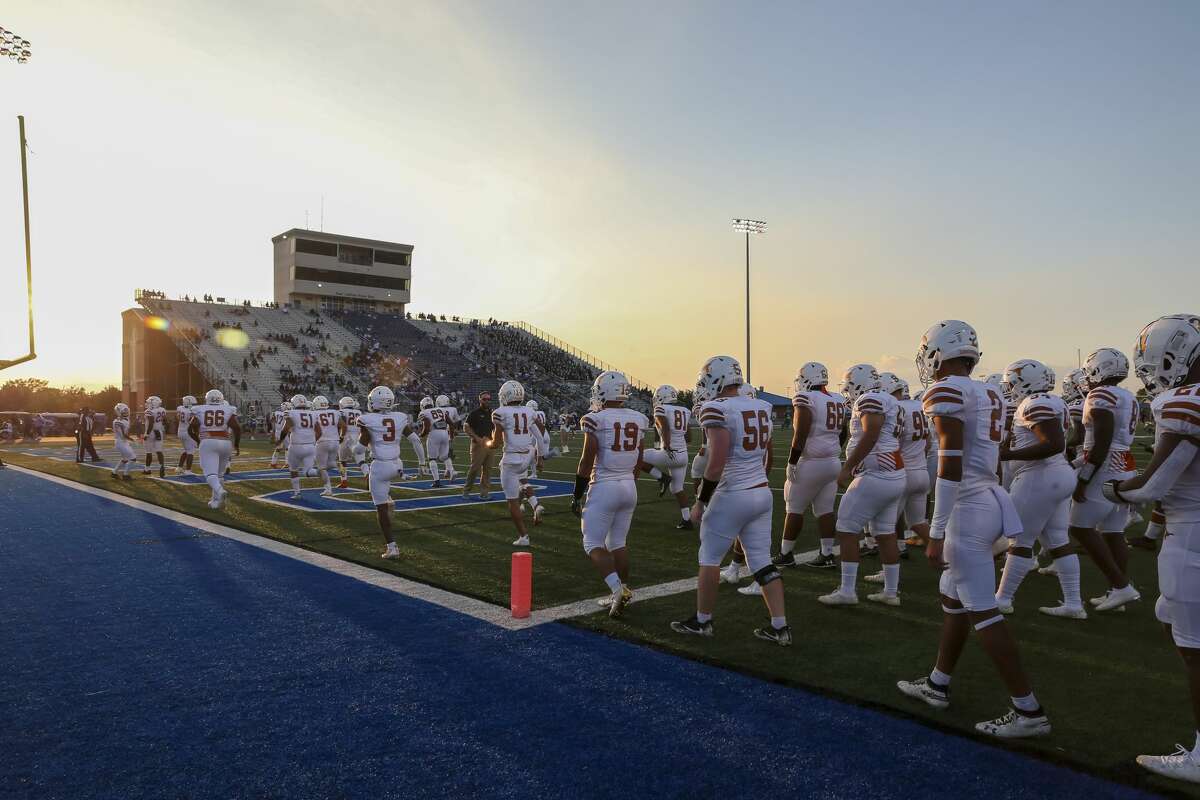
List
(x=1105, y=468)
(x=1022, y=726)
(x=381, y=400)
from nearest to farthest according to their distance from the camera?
1. (x=1022, y=726)
2. (x=1105, y=468)
3. (x=381, y=400)

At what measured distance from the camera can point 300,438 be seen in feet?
49.4

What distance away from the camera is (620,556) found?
6.80 m

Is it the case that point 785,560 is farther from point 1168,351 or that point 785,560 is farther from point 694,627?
point 1168,351

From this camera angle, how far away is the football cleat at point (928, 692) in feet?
14.7

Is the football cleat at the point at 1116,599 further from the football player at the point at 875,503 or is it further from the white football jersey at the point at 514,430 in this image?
the white football jersey at the point at 514,430

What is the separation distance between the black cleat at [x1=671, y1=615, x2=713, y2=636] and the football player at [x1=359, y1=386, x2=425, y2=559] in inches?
172

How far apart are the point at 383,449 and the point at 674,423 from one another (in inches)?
182

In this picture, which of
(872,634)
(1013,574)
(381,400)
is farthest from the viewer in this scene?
(381,400)

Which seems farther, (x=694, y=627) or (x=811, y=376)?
(x=811, y=376)

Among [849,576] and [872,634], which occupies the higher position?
[849,576]

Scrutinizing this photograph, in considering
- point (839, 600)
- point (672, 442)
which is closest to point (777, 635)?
point (839, 600)

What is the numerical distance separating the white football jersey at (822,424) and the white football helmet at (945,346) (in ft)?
11.1

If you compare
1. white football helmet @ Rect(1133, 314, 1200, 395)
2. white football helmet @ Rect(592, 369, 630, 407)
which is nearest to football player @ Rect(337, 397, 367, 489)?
white football helmet @ Rect(592, 369, 630, 407)

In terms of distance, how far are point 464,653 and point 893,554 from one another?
420 cm
